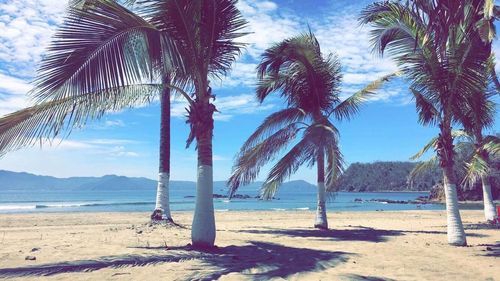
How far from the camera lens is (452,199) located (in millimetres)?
9430

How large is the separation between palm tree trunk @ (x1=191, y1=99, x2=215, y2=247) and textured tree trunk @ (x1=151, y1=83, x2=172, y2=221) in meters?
5.46

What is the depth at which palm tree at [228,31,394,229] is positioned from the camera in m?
11.9

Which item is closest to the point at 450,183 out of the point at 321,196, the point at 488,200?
the point at 321,196

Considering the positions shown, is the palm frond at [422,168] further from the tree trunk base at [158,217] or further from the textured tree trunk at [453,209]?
the tree trunk base at [158,217]

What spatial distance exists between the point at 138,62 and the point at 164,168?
7236mm

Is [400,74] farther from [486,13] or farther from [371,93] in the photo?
[486,13]

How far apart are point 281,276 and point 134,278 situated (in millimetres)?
2044

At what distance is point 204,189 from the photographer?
26.7ft

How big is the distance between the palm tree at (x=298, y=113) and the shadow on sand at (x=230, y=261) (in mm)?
3357

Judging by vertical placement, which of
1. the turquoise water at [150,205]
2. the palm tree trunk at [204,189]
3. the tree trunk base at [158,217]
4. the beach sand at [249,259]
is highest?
the palm tree trunk at [204,189]

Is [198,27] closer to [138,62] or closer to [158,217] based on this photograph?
[138,62]

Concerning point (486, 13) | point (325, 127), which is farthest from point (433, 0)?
point (325, 127)

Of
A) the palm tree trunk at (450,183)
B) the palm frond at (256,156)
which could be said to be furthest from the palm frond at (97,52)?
the palm tree trunk at (450,183)

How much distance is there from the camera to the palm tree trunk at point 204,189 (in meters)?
8.04
